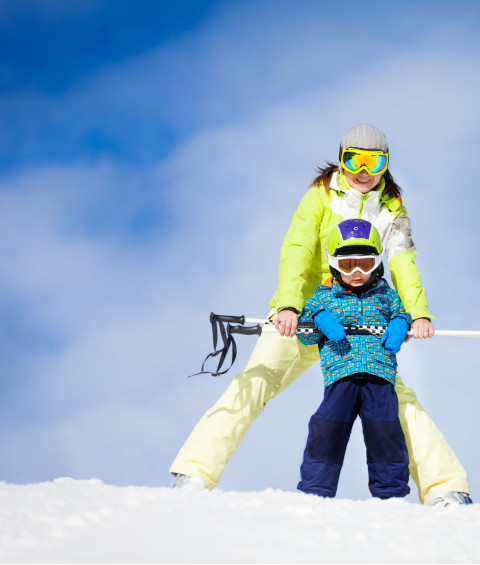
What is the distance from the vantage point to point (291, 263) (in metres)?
4.10

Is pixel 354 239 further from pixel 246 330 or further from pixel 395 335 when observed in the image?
pixel 246 330

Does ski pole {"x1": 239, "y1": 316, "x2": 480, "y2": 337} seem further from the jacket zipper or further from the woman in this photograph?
the jacket zipper

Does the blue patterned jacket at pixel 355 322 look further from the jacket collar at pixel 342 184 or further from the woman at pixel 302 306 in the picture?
the jacket collar at pixel 342 184

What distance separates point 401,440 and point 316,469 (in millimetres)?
476

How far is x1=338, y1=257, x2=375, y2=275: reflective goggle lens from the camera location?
3.95m

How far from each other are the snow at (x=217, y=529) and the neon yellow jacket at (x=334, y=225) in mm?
1480

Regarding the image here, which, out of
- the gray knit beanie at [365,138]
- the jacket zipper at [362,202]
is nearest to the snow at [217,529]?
the jacket zipper at [362,202]

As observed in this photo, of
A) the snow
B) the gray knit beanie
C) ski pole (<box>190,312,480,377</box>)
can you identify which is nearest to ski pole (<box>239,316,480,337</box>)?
ski pole (<box>190,312,480,377</box>)

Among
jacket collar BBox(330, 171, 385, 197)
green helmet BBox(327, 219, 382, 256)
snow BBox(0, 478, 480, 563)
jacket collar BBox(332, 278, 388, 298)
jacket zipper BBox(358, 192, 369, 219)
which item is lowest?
snow BBox(0, 478, 480, 563)

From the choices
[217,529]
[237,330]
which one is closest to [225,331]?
[237,330]

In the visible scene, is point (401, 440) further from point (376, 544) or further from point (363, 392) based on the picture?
point (376, 544)

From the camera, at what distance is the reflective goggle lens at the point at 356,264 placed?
3.95m

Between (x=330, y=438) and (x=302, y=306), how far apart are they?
0.75 metres

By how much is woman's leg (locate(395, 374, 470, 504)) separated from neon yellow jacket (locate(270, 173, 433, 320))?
0.71 meters
